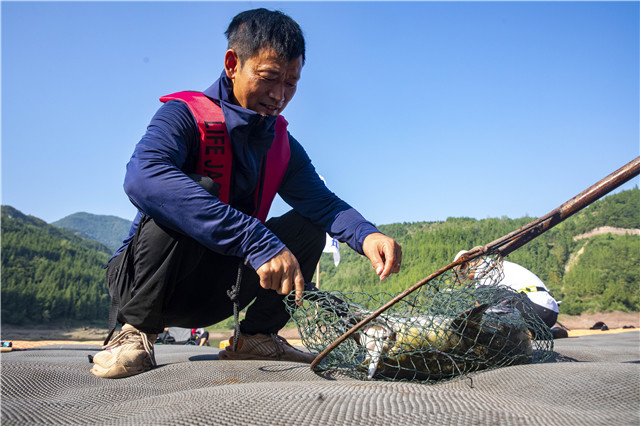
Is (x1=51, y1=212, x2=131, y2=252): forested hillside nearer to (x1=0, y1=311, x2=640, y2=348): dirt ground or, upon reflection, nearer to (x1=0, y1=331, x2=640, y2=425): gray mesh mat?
(x1=0, y1=311, x2=640, y2=348): dirt ground

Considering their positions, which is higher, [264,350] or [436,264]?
[436,264]

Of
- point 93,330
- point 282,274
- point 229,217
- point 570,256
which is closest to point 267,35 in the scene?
point 229,217

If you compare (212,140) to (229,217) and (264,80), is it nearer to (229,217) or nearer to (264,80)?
(264,80)

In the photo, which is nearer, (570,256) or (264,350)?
(264,350)

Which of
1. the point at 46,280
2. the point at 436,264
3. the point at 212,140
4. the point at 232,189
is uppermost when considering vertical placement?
the point at 212,140

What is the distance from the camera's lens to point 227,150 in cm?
199

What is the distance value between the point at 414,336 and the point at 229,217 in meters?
0.76

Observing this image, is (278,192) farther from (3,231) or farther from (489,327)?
(3,231)

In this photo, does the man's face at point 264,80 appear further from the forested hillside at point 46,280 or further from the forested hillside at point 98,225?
the forested hillside at point 98,225

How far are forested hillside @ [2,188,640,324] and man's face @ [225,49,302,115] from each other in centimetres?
634

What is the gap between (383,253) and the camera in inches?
74.9

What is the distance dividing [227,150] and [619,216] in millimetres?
15666

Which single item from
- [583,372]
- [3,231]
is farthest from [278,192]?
[3,231]

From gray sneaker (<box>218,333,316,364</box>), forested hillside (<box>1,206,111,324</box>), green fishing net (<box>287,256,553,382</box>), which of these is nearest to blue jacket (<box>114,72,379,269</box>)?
green fishing net (<box>287,256,553,382</box>)
